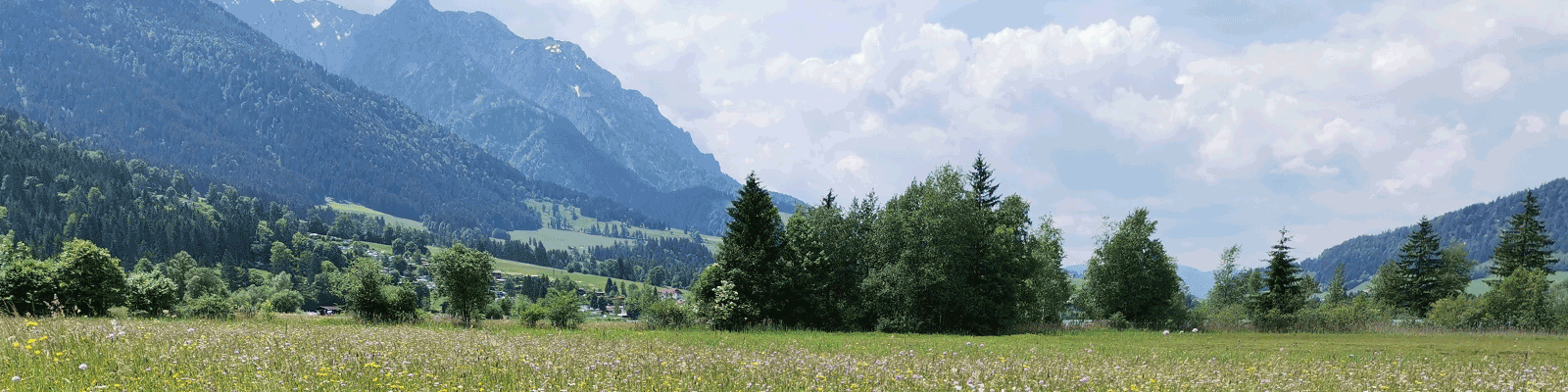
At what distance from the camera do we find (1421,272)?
290ft

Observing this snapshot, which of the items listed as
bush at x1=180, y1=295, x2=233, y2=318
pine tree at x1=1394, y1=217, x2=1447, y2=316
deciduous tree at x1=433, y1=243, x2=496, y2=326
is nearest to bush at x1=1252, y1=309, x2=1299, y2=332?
pine tree at x1=1394, y1=217, x2=1447, y2=316

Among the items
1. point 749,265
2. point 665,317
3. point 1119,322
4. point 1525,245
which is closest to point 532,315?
point 665,317

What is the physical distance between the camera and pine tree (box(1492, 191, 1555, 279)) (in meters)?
88.8

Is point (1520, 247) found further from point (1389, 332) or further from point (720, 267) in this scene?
point (720, 267)

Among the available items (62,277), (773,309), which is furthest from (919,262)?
(62,277)

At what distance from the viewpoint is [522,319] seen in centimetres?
4678

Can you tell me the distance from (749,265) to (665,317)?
280 inches

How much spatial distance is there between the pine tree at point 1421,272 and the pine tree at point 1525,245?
24.5ft

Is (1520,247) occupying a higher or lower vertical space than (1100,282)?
higher

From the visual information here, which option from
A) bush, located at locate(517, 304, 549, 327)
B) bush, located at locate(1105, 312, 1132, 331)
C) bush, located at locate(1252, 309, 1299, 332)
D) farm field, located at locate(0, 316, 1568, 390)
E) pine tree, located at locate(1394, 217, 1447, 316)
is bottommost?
bush, located at locate(517, 304, 549, 327)

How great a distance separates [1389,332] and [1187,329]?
13966 mm

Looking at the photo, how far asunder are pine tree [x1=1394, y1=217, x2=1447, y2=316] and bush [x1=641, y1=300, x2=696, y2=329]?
3298 inches

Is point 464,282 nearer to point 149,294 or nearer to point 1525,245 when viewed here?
point 149,294

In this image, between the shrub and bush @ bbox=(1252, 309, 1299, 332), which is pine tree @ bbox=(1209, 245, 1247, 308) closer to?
bush @ bbox=(1252, 309, 1299, 332)
